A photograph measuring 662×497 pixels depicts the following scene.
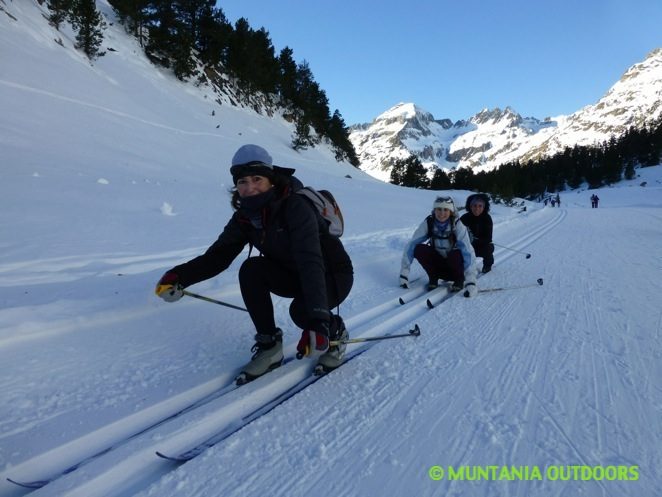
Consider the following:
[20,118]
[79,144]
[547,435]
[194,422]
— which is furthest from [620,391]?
[20,118]

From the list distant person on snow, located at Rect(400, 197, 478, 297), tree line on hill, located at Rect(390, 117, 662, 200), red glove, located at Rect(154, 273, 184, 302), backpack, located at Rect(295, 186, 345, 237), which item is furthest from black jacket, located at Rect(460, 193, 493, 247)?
tree line on hill, located at Rect(390, 117, 662, 200)

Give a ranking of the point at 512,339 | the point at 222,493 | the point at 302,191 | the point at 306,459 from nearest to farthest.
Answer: the point at 222,493 → the point at 306,459 → the point at 302,191 → the point at 512,339

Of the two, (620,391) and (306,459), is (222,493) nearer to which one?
(306,459)

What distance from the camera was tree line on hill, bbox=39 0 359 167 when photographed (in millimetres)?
25077

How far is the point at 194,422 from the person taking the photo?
6.89 ft

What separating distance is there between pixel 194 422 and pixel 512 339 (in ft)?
8.67

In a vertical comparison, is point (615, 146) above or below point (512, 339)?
above

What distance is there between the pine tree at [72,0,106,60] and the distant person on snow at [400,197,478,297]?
90.0ft

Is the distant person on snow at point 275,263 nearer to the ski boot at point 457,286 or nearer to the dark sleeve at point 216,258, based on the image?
the dark sleeve at point 216,258

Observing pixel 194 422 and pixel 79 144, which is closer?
pixel 194 422

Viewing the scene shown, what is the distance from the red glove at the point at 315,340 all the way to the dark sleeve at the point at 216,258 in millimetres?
908

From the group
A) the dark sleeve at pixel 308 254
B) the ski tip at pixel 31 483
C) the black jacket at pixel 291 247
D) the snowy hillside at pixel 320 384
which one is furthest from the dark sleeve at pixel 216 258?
the ski tip at pixel 31 483

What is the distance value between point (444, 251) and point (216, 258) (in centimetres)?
341

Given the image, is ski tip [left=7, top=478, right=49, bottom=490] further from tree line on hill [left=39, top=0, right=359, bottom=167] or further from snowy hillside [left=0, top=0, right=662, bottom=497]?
tree line on hill [left=39, top=0, right=359, bottom=167]
